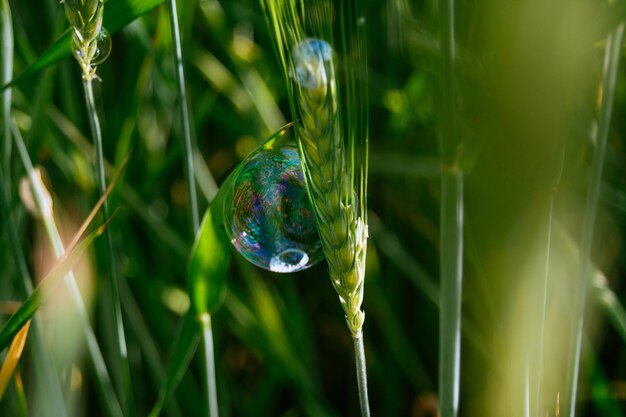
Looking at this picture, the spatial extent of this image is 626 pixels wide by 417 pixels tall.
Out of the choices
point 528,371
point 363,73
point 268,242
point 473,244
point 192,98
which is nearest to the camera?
point 363,73

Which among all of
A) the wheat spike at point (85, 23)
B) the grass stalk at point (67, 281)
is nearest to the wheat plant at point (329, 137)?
the wheat spike at point (85, 23)

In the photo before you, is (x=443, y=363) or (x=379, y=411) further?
(x=379, y=411)

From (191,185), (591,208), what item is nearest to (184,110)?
(191,185)

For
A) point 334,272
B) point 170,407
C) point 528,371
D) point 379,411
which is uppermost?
point 334,272

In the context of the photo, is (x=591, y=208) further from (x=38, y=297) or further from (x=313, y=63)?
(x=38, y=297)

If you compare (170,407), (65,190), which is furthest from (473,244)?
(65,190)

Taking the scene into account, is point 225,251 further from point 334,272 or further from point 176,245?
point 176,245

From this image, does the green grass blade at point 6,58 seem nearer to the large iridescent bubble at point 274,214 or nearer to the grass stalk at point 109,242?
the grass stalk at point 109,242
